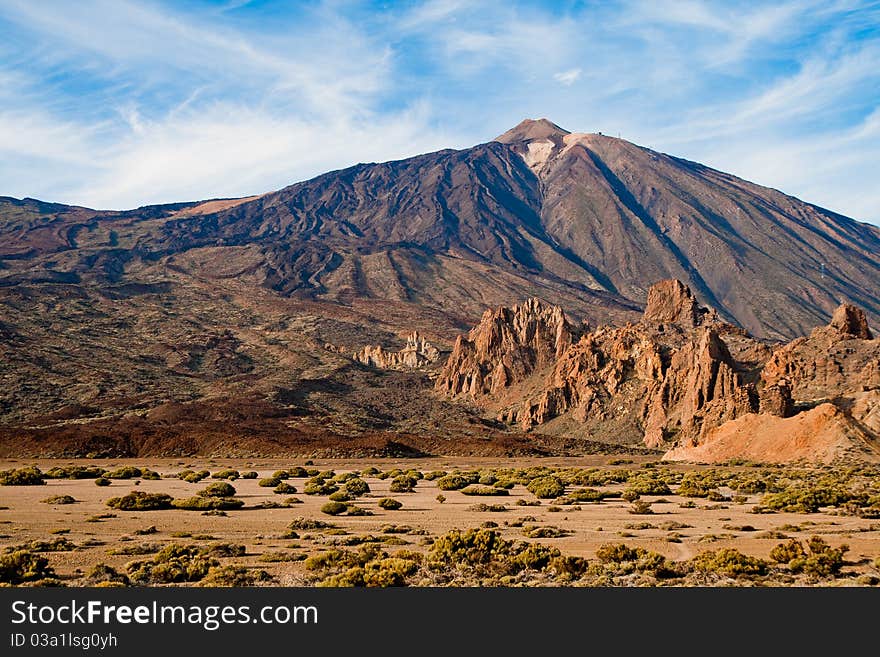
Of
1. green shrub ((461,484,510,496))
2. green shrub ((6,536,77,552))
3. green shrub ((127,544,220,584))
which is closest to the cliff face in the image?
green shrub ((461,484,510,496))

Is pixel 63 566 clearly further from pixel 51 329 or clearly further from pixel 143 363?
pixel 51 329

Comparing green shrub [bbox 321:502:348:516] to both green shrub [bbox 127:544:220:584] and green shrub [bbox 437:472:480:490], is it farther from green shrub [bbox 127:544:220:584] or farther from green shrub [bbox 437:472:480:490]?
green shrub [bbox 437:472:480:490]

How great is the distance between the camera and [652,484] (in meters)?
40.3

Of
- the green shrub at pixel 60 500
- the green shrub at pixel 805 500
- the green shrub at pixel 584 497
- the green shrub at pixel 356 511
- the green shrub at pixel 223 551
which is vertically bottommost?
the green shrub at pixel 584 497

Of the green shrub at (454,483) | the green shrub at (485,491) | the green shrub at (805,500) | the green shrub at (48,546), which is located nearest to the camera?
the green shrub at (48,546)

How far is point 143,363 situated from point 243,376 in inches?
736

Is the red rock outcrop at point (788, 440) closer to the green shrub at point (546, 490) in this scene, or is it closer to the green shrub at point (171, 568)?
the green shrub at point (546, 490)

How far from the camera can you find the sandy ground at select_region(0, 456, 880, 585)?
20.6 meters

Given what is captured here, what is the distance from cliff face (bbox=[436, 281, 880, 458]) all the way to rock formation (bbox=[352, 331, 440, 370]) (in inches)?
873

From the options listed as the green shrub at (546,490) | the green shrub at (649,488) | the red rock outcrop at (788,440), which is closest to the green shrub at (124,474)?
the green shrub at (546,490)

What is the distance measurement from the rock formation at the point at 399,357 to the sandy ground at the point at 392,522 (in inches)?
4201

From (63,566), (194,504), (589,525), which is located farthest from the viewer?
(194,504)

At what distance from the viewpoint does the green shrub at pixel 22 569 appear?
15.2 metres

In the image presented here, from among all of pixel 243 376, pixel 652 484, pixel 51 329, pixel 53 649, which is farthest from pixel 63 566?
pixel 51 329
